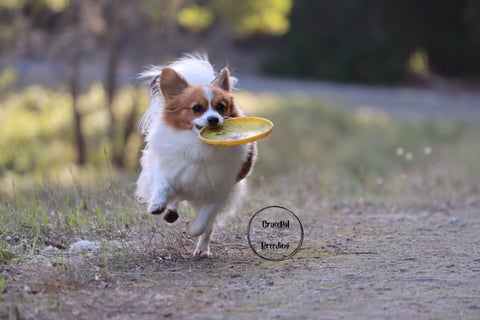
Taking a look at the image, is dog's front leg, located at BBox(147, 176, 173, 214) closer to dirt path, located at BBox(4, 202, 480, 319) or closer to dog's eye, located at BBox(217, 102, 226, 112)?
dirt path, located at BBox(4, 202, 480, 319)

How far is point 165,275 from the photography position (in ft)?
21.8

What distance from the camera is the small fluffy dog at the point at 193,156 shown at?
698 cm

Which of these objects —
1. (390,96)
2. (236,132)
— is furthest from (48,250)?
(390,96)

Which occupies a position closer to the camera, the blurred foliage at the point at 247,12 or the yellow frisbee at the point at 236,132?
the yellow frisbee at the point at 236,132

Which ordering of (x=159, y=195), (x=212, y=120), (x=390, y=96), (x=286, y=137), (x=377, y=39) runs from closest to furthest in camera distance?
(x=212, y=120) → (x=159, y=195) → (x=286, y=137) → (x=390, y=96) → (x=377, y=39)

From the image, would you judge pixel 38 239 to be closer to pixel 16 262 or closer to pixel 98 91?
pixel 16 262

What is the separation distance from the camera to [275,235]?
8.42m

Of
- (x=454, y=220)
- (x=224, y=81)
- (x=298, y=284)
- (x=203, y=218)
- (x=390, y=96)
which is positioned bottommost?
(x=390, y=96)

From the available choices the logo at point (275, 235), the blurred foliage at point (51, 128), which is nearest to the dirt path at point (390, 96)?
the blurred foliage at point (51, 128)

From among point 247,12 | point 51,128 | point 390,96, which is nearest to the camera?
point 51,128

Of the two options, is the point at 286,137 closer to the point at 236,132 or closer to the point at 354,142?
the point at 354,142

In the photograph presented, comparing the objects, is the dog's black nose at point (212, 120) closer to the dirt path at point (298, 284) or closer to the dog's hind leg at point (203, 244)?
the dog's hind leg at point (203, 244)

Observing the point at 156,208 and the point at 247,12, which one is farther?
the point at 247,12

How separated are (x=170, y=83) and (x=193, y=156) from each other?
67 cm
